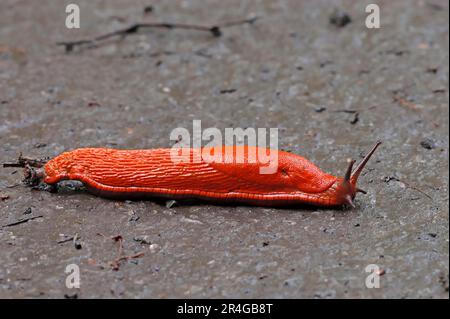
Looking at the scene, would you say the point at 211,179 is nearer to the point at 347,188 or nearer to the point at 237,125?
the point at 347,188

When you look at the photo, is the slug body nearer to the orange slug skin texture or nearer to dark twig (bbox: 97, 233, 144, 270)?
the orange slug skin texture

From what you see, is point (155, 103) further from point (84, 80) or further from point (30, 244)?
point (30, 244)

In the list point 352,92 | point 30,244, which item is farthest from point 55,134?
point 352,92

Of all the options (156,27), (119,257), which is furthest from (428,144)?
(156,27)

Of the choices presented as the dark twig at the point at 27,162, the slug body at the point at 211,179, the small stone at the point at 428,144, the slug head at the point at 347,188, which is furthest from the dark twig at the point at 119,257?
the small stone at the point at 428,144
